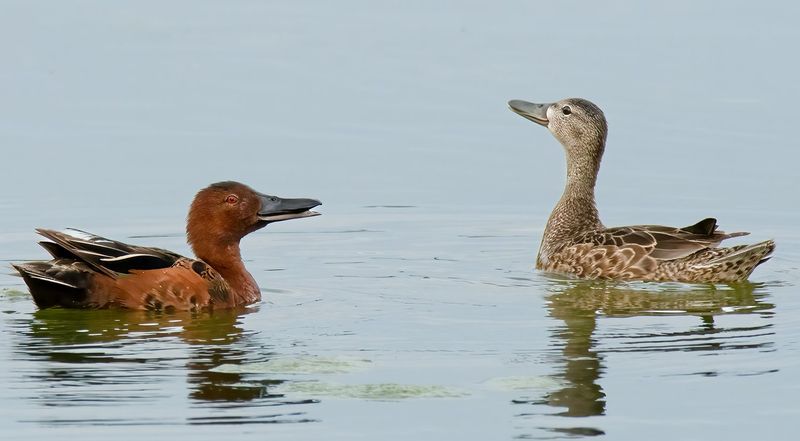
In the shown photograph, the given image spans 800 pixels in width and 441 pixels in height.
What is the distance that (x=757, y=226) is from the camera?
1706cm

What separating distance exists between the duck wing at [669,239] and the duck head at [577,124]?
153cm

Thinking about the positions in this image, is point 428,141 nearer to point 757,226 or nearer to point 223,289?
point 757,226

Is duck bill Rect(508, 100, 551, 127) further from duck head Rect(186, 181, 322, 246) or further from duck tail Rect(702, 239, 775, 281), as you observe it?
duck head Rect(186, 181, 322, 246)

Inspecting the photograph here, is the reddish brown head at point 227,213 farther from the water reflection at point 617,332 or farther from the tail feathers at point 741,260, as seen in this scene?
the tail feathers at point 741,260

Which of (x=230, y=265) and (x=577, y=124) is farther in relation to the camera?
(x=577, y=124)

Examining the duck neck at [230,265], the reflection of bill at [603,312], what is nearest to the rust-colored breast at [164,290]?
the duck neck at [230,265]

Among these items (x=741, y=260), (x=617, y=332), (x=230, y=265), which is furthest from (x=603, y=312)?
(x=230, y=265)

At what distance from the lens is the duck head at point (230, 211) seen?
45.1 ft

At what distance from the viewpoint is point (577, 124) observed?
16.9m

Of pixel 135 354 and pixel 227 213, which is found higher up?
pixel 227 213

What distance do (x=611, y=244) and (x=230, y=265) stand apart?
353cm

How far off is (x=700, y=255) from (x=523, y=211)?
2.99 meters

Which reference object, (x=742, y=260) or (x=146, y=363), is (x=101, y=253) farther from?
(x=742, y=260)

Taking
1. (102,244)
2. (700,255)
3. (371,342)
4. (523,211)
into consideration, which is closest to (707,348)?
(371,342)
